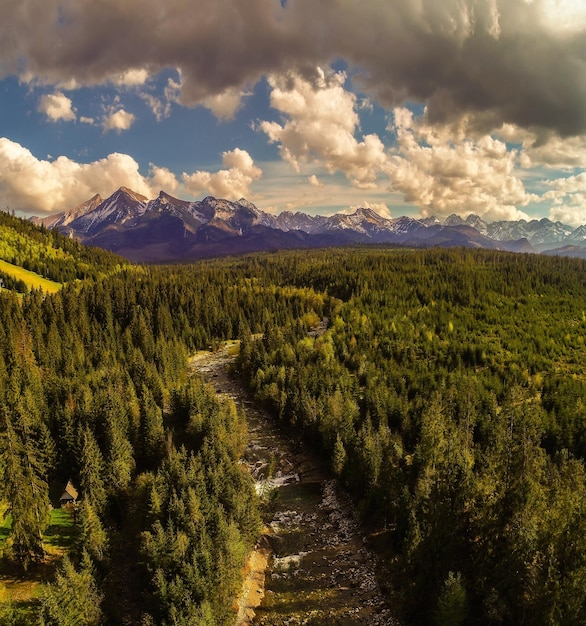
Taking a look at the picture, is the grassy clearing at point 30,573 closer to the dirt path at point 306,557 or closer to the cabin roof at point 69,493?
the cabin roof at point 69,493

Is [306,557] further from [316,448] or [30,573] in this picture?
[30,573]

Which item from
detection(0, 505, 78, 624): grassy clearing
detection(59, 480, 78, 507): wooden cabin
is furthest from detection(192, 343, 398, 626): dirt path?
detection(59, 480, 78, 507): wooden cabin

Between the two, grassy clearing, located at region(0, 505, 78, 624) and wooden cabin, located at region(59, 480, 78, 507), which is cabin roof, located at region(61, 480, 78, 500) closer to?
wooden cabin, located at region(59, 480, 78, 507)

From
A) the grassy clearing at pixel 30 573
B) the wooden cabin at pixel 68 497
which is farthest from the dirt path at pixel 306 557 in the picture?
the wooden cabin at pixel 68 497

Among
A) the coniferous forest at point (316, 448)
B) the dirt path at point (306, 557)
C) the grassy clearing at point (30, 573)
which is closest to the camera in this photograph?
the grassy clearing at point (30, 573)

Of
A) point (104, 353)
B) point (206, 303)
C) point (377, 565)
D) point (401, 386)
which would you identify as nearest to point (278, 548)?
point (377, 565)

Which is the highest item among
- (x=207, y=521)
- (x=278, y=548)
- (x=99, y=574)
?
(x=207, y=521)

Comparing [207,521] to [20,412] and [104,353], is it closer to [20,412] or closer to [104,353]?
[20,412]
